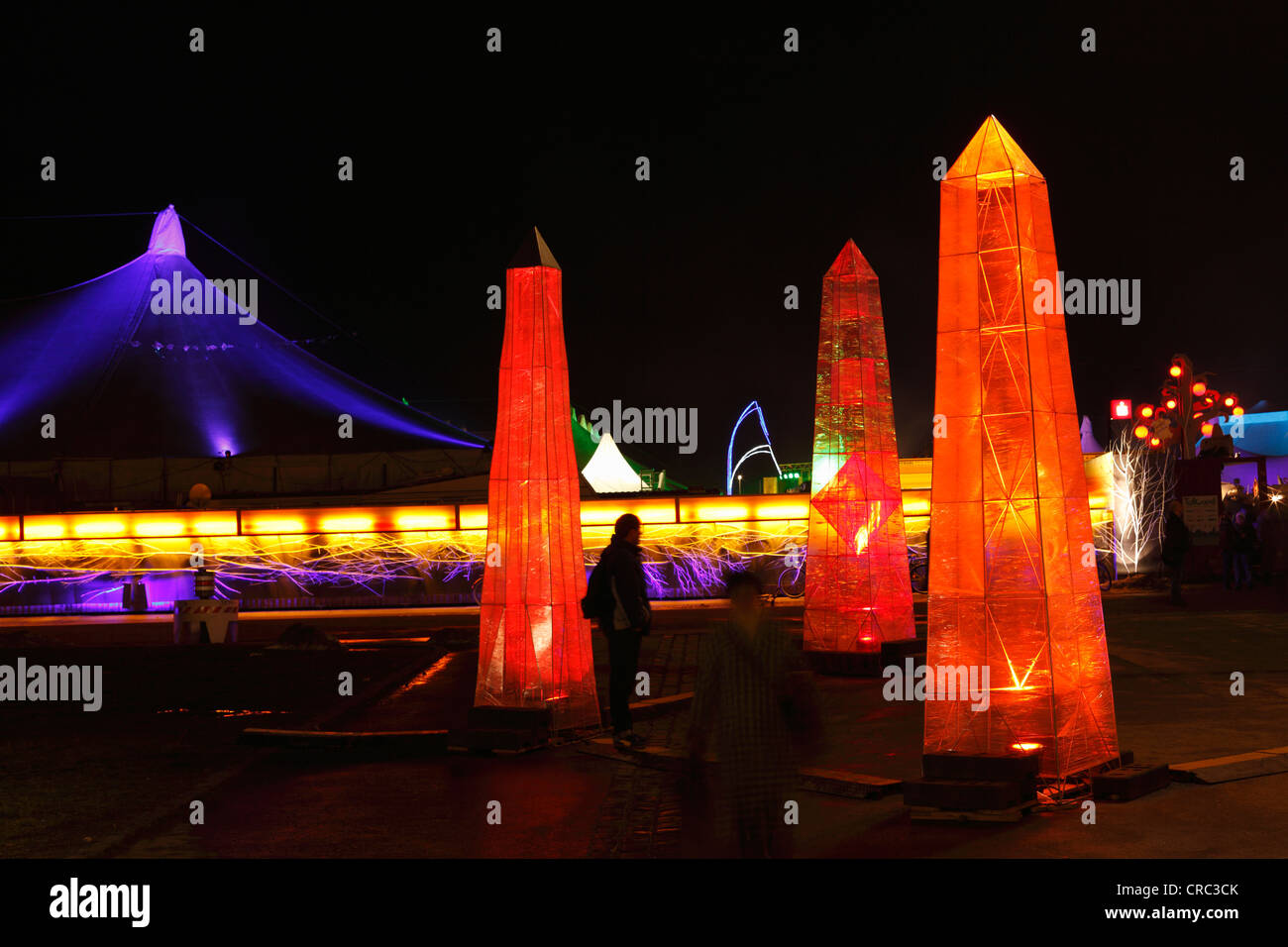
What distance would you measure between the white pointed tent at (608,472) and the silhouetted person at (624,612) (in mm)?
30350

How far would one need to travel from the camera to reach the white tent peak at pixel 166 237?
41344 mm

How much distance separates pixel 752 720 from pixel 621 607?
14.6ft

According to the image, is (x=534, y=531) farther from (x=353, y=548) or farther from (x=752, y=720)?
(x=353, y=548)

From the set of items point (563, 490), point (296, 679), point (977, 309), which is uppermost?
point (977, 309)

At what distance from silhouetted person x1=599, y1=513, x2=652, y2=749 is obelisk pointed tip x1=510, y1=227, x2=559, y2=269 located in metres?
2.37

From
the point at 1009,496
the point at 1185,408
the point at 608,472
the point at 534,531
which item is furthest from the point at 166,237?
the point at 1009,496

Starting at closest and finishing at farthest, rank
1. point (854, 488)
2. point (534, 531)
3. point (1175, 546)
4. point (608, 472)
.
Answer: point (534, 531)
point (854, 488)
point (1175, 546)
point (608, 472)

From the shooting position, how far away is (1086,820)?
6.12m

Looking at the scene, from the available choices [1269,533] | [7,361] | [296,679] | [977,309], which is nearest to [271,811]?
[977,309]

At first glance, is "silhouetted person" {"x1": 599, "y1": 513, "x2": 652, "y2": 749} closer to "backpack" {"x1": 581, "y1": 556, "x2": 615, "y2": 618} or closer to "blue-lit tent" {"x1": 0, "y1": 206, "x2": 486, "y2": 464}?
"backpack" {"x1": 581, "y1": 556, "x2": 615, "y2": 618}

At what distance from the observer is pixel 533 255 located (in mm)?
10062

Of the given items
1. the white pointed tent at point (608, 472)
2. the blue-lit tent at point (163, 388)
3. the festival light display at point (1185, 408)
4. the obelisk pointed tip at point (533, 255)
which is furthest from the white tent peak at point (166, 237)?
the obelisk pointed tip at point (533, 255)
